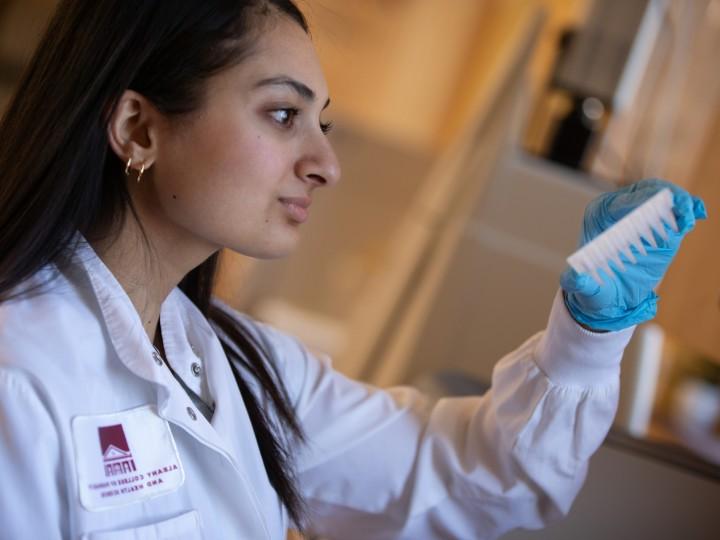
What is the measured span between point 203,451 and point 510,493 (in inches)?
16.5

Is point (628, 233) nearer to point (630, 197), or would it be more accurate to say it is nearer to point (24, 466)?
point (630, 197)

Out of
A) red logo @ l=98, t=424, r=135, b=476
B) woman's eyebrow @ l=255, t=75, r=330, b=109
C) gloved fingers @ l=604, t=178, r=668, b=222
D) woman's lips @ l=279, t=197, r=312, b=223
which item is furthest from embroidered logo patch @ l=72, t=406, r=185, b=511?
gloved fingers @ l=604, t=178, r=668, b=222

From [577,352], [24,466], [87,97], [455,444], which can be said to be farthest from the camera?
[455,444]

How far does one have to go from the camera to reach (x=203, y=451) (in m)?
0.91

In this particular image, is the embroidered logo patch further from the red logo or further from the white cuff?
the white cuff

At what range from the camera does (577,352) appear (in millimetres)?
975

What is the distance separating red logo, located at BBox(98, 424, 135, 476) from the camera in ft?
2.65

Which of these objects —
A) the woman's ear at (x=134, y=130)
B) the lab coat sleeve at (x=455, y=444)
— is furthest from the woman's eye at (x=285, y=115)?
the lab coat sleeve at (x=455, y=444)

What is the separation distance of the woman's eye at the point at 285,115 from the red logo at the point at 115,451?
1.25ft

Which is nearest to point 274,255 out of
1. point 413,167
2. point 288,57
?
point 288,57

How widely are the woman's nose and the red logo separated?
0.35 m

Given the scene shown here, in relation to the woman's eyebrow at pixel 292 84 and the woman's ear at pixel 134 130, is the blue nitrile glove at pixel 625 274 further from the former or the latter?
the woman's ear at pixel 134 130

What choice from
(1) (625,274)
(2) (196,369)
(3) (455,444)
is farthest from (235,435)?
(1) (625,274)

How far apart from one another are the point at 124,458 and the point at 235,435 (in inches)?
7.4
